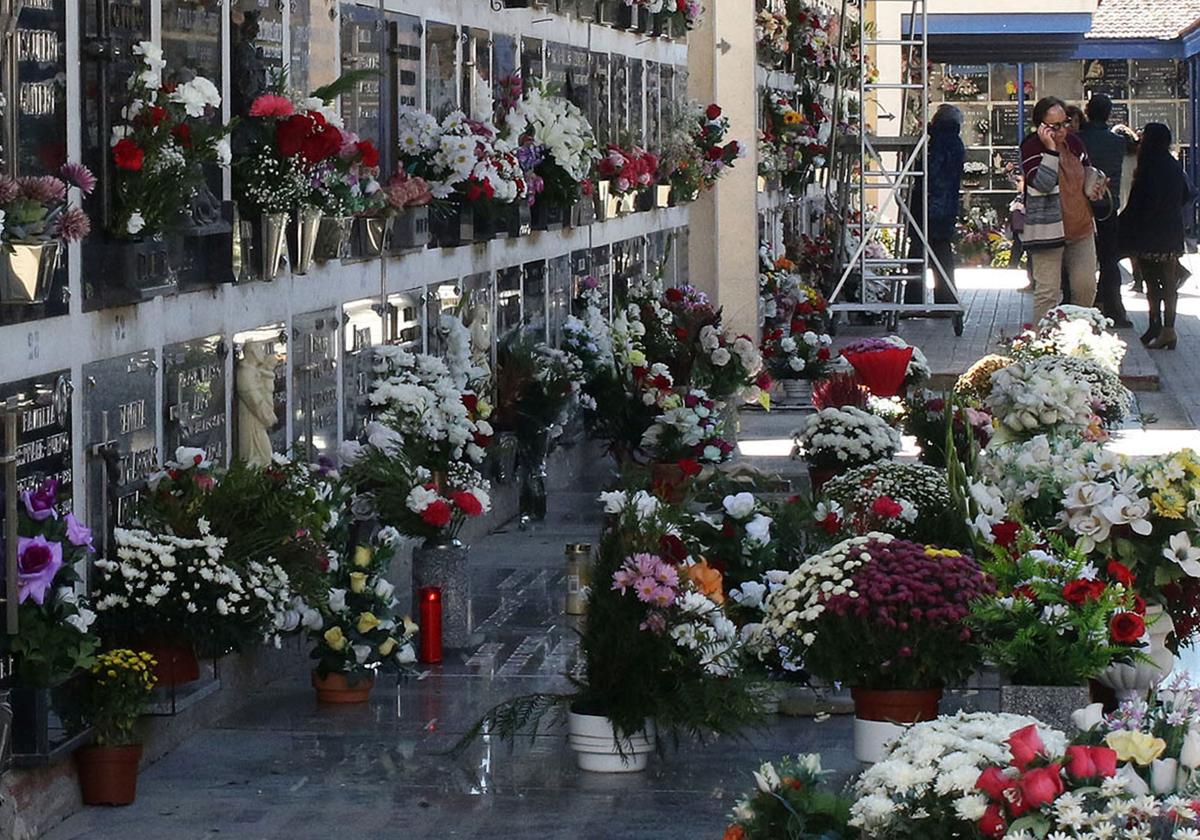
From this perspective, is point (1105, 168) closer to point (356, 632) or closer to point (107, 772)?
point (356, 632)

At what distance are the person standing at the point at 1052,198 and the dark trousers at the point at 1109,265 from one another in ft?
7.12

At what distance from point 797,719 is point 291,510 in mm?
1582

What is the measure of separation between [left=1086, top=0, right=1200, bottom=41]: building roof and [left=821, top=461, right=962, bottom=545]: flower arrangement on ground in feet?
91.9

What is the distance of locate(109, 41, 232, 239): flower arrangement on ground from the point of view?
6.12 metres

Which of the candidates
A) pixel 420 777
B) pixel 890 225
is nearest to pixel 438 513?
pixel 420 777

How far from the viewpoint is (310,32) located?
8.23 metres

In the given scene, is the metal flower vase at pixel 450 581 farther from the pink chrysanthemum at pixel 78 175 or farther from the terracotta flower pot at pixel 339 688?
the pink chrysanthemum at pixel 78 175

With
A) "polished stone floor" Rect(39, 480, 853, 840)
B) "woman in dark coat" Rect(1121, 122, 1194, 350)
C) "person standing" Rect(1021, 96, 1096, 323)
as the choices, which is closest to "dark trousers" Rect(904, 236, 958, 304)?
"woman in dark coat" Rect(1121, 122, 1194, 350)

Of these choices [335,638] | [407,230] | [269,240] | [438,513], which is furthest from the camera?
[407,230]

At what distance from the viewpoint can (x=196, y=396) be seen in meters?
7.04

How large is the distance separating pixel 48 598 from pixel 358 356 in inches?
137

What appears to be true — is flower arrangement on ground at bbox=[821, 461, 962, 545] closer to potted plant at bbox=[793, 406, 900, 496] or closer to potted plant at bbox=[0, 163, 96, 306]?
potted plant at bbox=[793, 406, 900, 496]

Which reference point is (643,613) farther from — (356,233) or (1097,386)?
(1097,386)

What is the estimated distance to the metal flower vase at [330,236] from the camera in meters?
7.85
